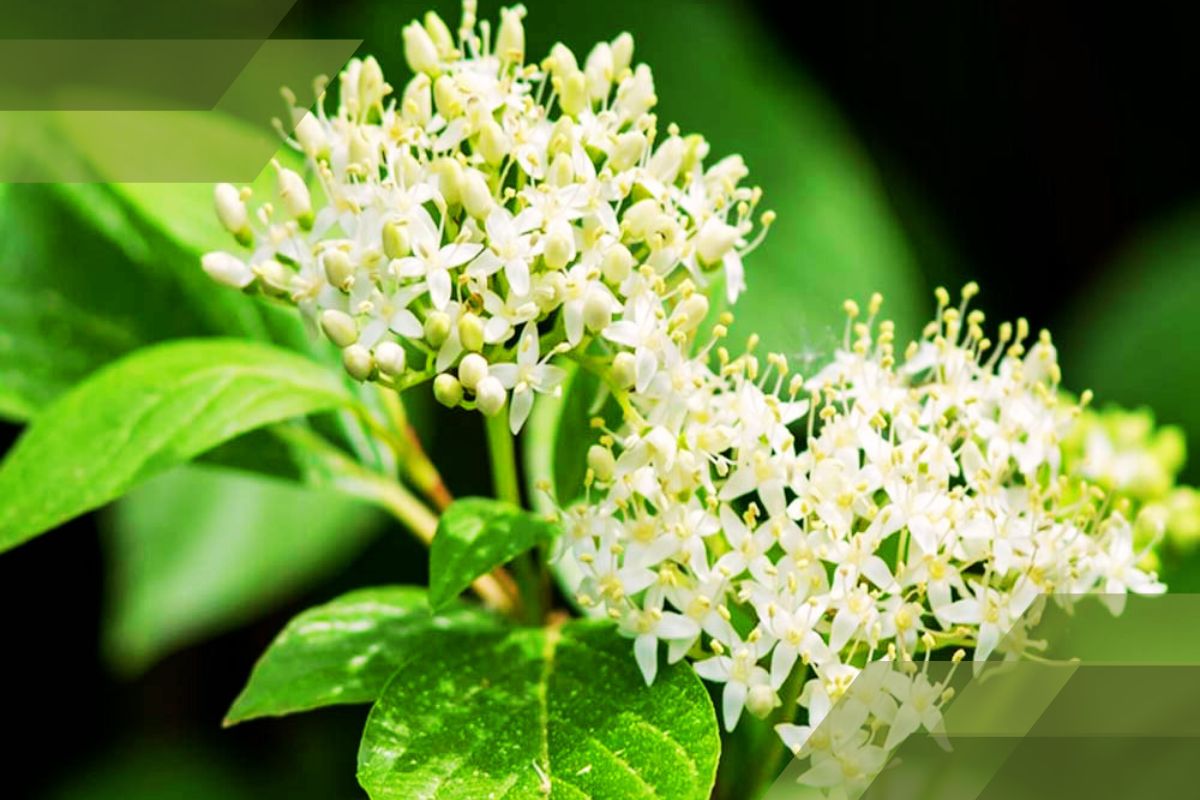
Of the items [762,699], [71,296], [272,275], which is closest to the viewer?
[762,699]

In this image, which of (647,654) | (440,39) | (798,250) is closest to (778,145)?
(798,250)

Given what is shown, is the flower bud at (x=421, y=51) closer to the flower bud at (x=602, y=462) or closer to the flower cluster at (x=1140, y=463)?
the flower bud at (x=602, y=462)

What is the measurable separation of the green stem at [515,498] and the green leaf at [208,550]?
0.66 metres

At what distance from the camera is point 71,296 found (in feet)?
4.79

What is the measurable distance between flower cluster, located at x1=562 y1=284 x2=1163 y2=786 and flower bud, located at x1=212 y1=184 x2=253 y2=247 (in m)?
0.34

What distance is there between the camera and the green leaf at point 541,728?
92 cm

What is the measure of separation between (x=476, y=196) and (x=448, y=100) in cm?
10

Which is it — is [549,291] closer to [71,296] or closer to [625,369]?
[625,369]

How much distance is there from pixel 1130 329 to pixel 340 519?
1194 mm

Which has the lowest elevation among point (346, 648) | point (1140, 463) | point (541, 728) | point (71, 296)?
point (1140, 463)

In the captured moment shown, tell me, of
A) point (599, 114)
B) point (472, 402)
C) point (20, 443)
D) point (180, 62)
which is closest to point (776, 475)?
point (472, 402)

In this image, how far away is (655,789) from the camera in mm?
914

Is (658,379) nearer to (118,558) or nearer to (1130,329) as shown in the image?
(118,558)

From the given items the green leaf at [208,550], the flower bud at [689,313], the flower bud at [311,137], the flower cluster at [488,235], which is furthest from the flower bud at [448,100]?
the green leaf at [208,550]
